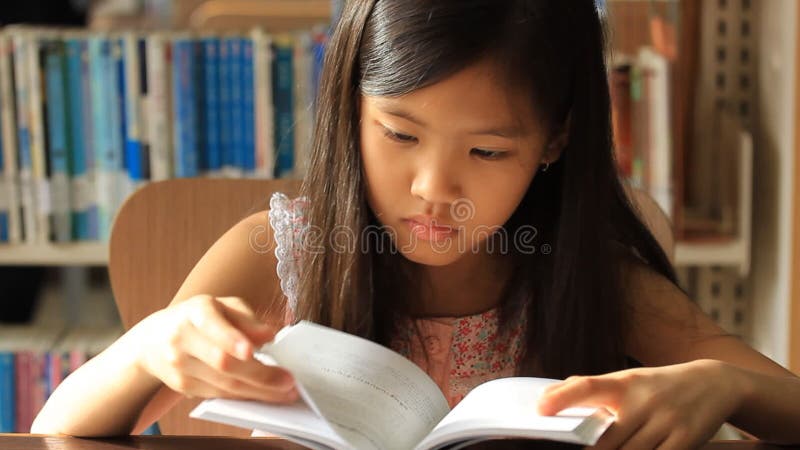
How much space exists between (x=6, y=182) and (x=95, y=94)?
0.22m

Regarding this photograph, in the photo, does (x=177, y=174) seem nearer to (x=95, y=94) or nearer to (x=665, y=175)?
(x=95, y=94)

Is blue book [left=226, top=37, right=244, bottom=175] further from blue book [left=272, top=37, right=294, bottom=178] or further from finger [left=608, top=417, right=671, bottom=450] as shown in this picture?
finger [left=608, top=417, right=671, bottom=450]

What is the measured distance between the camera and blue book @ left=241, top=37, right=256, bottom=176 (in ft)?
5.74

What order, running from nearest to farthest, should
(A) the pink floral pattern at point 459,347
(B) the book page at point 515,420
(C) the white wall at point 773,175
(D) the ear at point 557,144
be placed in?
(B) the book page at point 515,420 < (D) the ear at point 557,144 < (A) the pink floral pattern at point 459,347 < (C) the white wall at point 773,175

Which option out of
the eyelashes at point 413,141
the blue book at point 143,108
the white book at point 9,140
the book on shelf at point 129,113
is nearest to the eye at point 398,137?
the eyelashes at point 413,141

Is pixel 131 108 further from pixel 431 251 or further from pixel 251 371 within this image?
pixel 251 371

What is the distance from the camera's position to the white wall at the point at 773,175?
166 cm

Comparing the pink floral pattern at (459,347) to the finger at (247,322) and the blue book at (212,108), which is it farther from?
the blue book at (212,108)

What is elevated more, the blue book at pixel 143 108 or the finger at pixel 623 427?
the blue book at pixel 143 108

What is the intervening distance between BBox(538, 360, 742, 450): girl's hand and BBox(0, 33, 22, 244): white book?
1343 millimetres

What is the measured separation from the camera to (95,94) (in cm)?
176

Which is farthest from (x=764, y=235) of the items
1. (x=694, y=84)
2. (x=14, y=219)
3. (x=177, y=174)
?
(x=14, y=219)

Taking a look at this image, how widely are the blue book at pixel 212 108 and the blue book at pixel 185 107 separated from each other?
0.02m

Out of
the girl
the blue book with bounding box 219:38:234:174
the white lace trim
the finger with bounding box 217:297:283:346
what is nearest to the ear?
the girl
